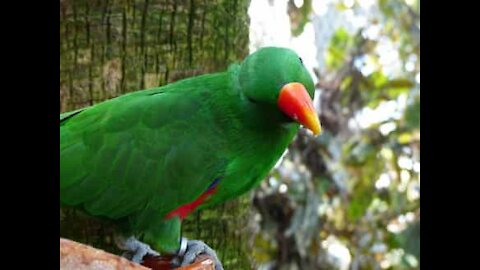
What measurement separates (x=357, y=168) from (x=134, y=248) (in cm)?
153

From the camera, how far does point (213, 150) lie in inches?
38.3

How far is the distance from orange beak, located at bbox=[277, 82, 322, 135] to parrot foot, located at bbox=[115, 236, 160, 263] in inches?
12.4

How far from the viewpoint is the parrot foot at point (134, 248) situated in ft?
3.20

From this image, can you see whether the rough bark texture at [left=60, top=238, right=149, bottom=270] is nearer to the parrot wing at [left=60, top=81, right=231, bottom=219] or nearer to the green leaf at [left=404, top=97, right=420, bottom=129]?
the parrot wing at [left=60, top=81, right=231, bottom=219]

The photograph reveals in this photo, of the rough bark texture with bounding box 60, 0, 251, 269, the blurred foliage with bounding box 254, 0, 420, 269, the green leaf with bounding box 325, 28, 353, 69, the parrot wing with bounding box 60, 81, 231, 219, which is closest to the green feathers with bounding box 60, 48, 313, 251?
the parrot wing with bounding box 60, 81, 231, 219

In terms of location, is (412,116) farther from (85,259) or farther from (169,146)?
(85,259)

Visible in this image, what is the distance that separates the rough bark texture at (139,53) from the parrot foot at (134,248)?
0.05 metres

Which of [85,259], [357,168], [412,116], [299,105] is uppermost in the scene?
[299,105]

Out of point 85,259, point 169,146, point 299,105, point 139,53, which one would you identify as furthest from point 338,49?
point 85,259

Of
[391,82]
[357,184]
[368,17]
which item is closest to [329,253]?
[357,184]

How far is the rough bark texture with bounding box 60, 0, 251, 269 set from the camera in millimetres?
1109

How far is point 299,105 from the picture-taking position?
2.60ft
